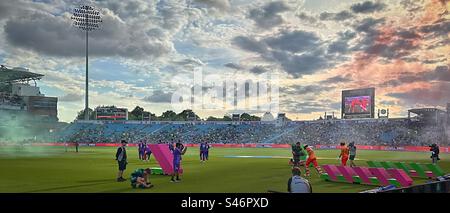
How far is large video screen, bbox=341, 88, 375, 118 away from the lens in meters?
81.5

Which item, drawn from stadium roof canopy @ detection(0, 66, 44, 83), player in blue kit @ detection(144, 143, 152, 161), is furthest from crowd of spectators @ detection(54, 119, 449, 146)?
player in blue kit @ detection(144, 143, 152, 161)

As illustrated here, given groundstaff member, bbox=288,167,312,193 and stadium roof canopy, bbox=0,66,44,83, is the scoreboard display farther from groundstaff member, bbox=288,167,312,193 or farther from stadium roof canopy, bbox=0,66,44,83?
groundstaff member, bbox=288,167,312,193

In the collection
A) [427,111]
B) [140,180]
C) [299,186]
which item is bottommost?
[140,180]

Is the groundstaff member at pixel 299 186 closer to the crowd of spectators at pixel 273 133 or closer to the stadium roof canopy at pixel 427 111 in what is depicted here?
the crowd of spectators at pixel 273 133

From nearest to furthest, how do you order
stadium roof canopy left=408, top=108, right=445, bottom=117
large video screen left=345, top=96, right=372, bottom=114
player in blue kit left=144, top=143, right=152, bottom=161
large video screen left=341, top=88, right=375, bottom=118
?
player in blue kit left=144, top=143, right=152, bottom=161 → stadium roof canopy left=408, top=108, right=445, bottom=117 → large video screen left=341, top=88, right=375, bottom=118 → large video screen left=345, top=96, right=372, bottom=114

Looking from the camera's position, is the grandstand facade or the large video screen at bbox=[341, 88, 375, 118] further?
the grandstand facade

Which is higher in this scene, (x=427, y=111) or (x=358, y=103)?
(x=358, y=103)

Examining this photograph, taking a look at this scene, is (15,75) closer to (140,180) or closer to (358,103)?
(358,103)

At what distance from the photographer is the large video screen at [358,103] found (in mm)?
81500

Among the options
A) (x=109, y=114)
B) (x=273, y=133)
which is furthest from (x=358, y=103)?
(x=109, y=114)

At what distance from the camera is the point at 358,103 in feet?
274

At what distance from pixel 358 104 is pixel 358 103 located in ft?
0.68

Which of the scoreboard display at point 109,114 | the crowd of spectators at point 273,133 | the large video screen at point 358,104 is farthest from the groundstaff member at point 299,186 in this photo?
the scoreboard display at point 109,114

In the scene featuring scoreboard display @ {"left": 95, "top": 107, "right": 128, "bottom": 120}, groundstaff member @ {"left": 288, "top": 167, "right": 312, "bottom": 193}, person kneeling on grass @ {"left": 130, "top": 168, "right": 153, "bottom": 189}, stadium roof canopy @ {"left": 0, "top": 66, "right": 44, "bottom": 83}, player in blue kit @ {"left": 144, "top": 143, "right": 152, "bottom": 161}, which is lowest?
player in blue kit @ {"left": 144, "top": 143, "right": 152, "bottom": 161}
